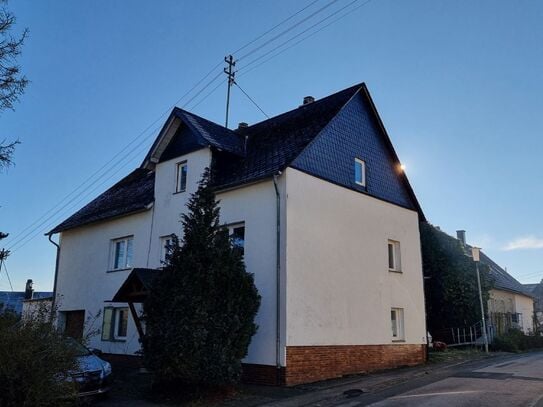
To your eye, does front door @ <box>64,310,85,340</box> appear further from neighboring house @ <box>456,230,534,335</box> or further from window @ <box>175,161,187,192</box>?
neighboring house @ <box>456,230,534,335</box>

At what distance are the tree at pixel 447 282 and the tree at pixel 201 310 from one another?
1491 centimetres

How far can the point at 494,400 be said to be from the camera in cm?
1022

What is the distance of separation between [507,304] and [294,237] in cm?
2763

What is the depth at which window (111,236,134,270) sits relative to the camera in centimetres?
1936

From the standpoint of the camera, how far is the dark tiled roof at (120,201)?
19703mm

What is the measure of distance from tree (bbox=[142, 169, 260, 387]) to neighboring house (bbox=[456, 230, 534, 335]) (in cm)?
2136

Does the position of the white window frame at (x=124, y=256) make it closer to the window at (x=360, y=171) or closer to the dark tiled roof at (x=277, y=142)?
the dark tiled roof at (x=277, y=142)

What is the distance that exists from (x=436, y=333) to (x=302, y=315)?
14.4m

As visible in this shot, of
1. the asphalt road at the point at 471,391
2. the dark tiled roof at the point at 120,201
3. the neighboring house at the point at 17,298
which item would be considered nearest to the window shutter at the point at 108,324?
the neighboring house at the point at 17,298

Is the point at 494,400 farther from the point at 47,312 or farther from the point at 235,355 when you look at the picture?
the point at 47,312

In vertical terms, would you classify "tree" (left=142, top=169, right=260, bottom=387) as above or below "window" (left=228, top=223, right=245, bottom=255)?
below

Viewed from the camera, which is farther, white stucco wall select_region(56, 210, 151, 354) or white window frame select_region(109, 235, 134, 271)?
white window frame select_region(109, 235, 134, 271)

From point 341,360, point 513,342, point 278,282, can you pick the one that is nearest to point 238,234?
point 278,282

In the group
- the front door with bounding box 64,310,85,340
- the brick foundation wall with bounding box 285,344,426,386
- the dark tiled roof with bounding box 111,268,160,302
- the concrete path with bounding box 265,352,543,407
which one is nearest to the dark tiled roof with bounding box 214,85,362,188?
the dark tiled roof with bounding box 111,268,160,302
